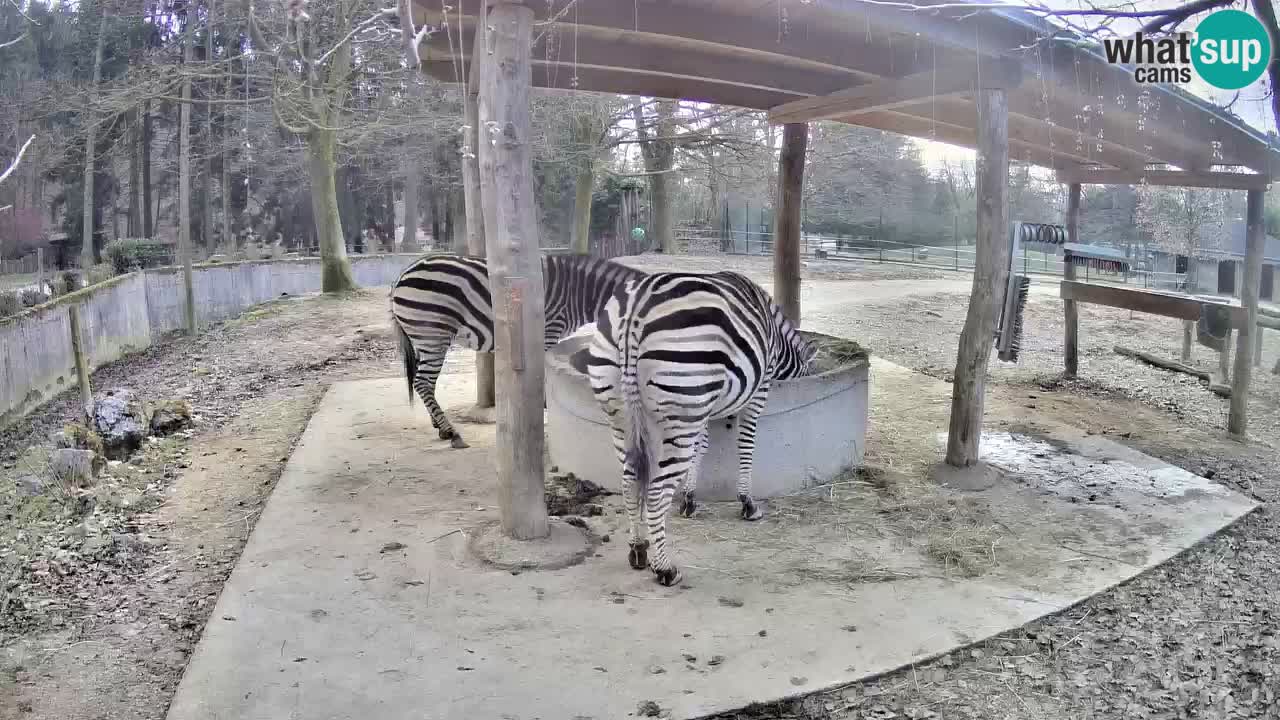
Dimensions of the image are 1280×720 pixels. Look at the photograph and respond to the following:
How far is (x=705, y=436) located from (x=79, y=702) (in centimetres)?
345

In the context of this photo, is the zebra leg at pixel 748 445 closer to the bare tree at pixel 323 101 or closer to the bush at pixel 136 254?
the bare tree at pixel 323 101

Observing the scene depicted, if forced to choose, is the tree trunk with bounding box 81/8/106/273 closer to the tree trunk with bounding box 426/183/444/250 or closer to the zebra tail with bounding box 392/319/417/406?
the tree trunk with bounding box 426/183/444/250

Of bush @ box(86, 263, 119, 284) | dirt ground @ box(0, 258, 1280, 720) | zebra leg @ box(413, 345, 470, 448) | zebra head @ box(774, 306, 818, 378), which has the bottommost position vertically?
dirt ground @ box(0, 258, 1280, 720)

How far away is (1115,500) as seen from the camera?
556 centimetres

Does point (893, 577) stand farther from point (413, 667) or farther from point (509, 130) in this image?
point (509, 130)

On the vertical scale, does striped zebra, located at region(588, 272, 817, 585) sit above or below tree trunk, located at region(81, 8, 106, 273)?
below

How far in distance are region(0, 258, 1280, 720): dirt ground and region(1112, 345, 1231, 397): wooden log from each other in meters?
0.12

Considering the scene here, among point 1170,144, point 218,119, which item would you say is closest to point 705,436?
point 1170,144

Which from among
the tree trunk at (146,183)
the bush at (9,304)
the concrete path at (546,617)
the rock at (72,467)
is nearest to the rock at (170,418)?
the rock at (72,467)

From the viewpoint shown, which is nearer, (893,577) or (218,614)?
(218,614)

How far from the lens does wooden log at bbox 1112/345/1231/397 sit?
8.55 m

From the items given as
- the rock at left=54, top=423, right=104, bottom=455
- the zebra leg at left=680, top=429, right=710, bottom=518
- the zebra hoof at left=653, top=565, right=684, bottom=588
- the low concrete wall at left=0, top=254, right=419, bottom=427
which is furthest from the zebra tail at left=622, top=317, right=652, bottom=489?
the low concrete wall at left=0, top=254, right=419, bottom=427

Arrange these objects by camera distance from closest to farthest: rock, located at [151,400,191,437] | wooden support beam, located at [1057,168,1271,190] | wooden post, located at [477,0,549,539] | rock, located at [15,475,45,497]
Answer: wooden post, located at [477,0,549,539] → rock, located at [15,475,45,497] → wooden support beam, located at [1057,168,1271,190] → rock, located at [151,400,191,437]

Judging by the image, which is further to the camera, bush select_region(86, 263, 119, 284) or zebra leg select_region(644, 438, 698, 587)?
bush select_region(86, 263, 119, 284)
